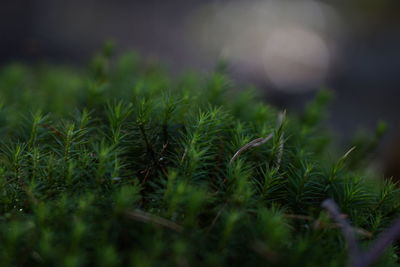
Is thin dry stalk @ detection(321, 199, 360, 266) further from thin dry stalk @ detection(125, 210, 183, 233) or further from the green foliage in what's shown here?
thin dry stalk @ detection(125, 210, 183, 233)

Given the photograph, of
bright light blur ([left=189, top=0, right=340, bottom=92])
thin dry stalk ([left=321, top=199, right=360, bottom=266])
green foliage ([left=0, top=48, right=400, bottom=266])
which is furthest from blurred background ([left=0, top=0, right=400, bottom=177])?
thin dry stalk ([left=321, top=199, right=360, bottom=266])

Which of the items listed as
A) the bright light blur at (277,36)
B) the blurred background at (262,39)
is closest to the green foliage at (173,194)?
the blurred background at (262,39)

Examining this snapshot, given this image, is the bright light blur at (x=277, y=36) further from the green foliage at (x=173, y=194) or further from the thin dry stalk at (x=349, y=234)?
the thin dry stalk at (x=349, y=234)

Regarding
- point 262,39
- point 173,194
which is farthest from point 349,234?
point 262,39

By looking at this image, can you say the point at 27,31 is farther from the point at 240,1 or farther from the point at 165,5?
the point at 240,1

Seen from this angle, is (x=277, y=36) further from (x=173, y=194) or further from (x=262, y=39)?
(x=173, y=194)

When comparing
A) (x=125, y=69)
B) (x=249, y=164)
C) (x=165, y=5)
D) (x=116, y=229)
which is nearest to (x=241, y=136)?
(x=249, y=164)

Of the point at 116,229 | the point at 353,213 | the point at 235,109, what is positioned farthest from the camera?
the point at 235,109
